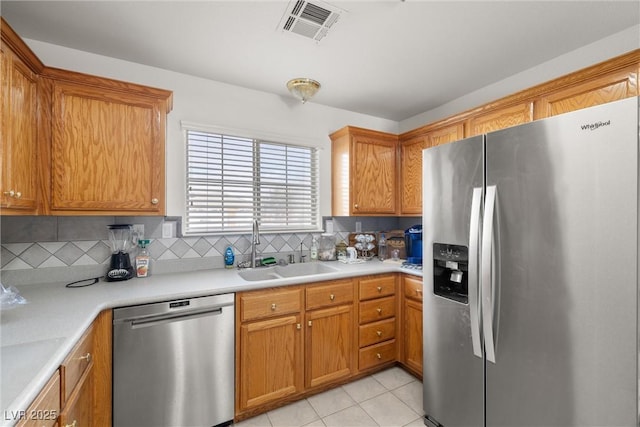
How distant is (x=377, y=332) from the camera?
8.01 feet

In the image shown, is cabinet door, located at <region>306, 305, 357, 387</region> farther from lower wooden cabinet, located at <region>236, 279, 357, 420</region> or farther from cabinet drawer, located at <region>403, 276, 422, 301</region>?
cabinet drawer, located at <region>403, 276, 422, 301</region>

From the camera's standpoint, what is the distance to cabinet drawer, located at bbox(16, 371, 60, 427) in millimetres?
788

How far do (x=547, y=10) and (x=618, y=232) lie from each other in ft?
4.23

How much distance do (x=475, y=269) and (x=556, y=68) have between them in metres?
1.69

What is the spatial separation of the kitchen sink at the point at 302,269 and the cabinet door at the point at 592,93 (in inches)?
74.8

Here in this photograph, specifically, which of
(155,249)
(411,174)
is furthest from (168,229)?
(411,174)

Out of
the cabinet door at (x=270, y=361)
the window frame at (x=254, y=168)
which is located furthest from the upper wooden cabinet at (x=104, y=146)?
the cabinet door at (x=270, y=361)

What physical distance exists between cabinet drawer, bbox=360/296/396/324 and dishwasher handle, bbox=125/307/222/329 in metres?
1.17

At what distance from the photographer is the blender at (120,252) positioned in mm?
1940

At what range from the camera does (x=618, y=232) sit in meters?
1.10

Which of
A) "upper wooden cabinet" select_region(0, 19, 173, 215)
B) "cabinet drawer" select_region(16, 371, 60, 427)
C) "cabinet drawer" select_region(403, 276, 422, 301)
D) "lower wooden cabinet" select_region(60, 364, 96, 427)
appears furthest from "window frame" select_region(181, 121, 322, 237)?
"cabinet drawer" select_region(16, 371, 60, 427)

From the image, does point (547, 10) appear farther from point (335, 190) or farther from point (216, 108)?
point (216, 108)

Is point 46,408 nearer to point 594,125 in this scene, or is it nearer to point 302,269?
point 302,269

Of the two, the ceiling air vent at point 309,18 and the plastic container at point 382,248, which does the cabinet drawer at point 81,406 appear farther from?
the plastic container at point 382,248
